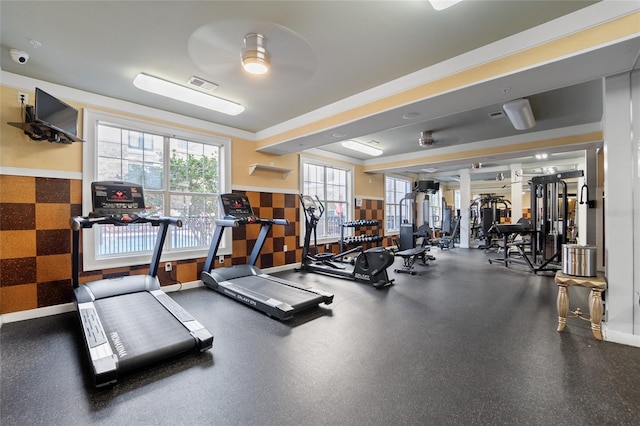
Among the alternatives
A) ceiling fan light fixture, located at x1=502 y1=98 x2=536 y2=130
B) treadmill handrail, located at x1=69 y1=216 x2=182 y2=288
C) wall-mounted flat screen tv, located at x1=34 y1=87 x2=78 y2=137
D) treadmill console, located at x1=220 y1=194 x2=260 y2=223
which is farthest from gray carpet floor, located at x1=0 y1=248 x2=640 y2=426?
ceiling fan light fixture, located at x1=502 y1=98 x2=536 y2=130

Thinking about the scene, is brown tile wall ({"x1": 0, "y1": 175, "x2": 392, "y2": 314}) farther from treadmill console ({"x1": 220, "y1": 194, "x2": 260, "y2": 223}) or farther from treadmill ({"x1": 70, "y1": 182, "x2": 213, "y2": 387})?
treadmill console ({"x1": 220, "y1": 194, "x2": 260, "y2": 223})

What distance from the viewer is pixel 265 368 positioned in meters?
2.11

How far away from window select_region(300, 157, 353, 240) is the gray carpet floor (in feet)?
A: 12.1

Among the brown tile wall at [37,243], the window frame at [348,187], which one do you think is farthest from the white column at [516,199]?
the brown tile wall at [37,243]

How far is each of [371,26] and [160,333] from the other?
319cm

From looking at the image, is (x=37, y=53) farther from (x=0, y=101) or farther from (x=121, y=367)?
(x=121, y=367)

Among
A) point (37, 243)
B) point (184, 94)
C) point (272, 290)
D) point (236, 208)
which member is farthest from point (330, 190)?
point (37, 243)

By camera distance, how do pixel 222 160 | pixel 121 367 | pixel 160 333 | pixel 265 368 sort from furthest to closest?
pixel 222 160 < pixel 160 333 < pixel 265 368 < pixel 121 367

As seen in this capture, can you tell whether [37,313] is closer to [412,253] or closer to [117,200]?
[117,200]

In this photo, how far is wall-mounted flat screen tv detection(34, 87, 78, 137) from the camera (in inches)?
108

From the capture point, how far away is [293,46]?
7.99 feet

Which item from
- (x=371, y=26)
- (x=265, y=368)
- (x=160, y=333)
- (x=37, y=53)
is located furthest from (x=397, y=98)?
(x=37, y=53)

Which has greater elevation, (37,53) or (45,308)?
(37,53)

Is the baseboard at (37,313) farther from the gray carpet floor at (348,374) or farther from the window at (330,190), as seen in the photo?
the window at (330,190)
